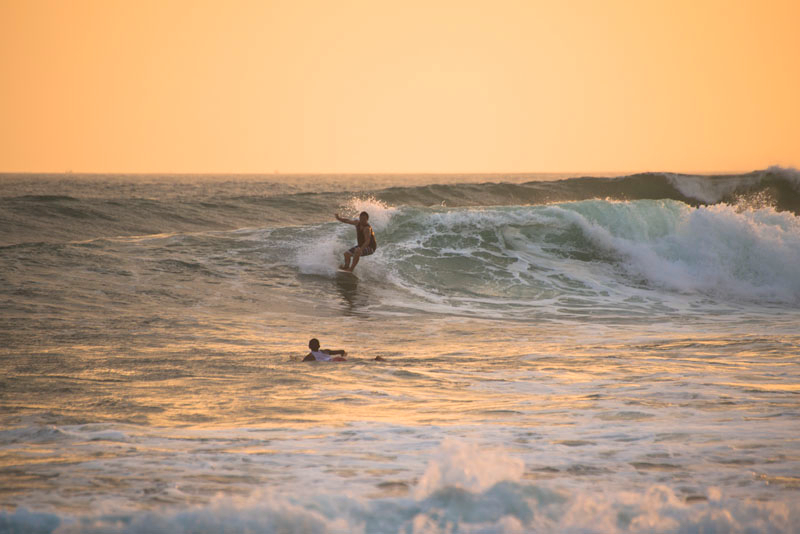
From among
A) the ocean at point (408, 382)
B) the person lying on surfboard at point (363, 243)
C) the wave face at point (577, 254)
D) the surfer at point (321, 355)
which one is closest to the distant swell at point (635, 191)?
the wave face at point (577, 254)

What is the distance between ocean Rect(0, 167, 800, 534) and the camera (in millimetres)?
4344

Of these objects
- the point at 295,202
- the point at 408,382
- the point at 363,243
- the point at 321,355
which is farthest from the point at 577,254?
the point at 295,202

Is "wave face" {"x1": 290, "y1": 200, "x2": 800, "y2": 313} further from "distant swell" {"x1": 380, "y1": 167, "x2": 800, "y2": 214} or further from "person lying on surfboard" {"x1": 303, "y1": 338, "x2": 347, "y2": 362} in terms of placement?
"distant swell" {"x1": 380, "y1": 167, "x2": 800, "y2": 214}

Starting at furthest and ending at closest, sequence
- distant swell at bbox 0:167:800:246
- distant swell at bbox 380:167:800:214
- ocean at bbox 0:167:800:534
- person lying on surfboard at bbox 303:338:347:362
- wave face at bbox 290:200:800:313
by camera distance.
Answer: distant swell at bbox 380:167:800:214, distant swell at bbox 0:167:800:246, wave face at bbox 290:200:800:313, person lying on surfboard at bbox 303:338:347:362, ocean at bbox 0:167:800:534

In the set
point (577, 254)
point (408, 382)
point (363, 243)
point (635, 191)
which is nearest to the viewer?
point (408, 382)

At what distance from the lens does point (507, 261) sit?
1877 centimetres

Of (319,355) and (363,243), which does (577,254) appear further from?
(319,355)

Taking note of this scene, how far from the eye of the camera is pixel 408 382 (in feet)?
26.0

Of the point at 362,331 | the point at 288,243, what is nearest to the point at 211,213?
the point at 288,243

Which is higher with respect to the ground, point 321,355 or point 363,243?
point 363,243

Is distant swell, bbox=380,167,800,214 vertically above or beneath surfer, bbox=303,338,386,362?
above

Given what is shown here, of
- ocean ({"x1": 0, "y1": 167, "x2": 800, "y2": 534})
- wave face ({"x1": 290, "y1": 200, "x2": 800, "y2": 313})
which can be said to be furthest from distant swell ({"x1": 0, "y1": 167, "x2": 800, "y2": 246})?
wave face ({"x1": 290, "y1": 200, "x2": 800, "y2": 313})

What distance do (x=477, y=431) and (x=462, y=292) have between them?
33.9 ft

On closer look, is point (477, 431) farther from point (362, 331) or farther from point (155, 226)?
point (155, 226)
